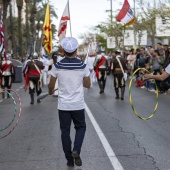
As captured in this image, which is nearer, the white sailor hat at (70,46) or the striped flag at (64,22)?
the white sailor hat at (70,46)

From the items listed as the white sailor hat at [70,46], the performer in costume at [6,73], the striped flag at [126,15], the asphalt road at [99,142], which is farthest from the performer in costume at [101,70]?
the white sailor hat at [70,46]

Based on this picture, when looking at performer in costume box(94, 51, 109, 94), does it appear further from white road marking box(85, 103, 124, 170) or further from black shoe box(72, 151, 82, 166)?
black shoe box(72, 151, 82, 166)

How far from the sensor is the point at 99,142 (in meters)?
9.84

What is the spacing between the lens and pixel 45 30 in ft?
78.1

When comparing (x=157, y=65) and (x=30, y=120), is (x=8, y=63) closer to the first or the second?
(x=157, y=65)

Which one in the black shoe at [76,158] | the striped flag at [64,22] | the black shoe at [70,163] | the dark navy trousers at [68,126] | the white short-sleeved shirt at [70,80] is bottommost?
the black shoe at [70,163]

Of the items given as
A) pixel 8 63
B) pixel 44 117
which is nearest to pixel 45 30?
pixel 8 63

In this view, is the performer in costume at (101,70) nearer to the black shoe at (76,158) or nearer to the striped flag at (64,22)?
the striped flag at (64,22)

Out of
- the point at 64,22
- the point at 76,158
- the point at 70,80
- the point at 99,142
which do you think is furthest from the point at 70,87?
the point at 64,22

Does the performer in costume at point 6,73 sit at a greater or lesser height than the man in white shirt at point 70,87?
lesser

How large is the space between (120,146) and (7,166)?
2.33m

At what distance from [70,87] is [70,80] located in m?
0.11

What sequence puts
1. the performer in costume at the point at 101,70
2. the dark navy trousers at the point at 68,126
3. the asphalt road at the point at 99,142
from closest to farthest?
the dark navy trousers at the point at 68,126 → the asphalt road at the point at 99,142 → the performer in costume at the point at 101,70

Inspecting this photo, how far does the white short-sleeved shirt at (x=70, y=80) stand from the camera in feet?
24.6
